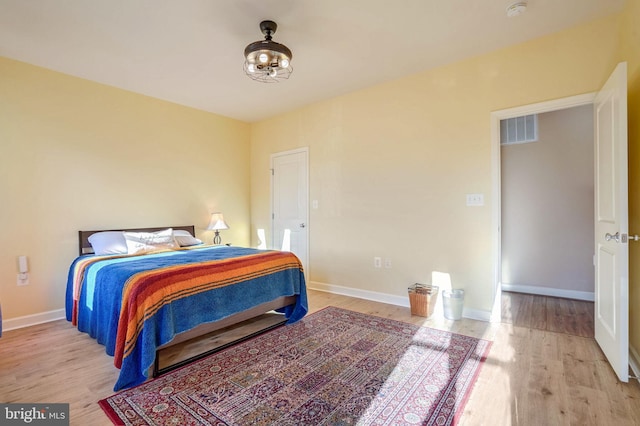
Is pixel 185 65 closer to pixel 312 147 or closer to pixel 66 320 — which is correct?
pixel 312 147

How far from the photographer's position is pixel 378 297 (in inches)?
152

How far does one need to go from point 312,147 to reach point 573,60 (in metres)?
2.96

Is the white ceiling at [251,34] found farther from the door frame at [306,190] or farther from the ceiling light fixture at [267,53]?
the door frame at [306,190]

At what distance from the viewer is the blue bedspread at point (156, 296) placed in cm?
200

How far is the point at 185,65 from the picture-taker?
10.4 feet

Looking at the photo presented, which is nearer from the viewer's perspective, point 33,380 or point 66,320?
point 33,380

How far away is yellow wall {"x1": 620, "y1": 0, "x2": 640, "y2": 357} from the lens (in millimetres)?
2057

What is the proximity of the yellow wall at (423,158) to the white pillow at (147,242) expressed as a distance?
191 cm

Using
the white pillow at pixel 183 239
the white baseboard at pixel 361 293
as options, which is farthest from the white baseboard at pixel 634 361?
the white pillow at pixel 183 239

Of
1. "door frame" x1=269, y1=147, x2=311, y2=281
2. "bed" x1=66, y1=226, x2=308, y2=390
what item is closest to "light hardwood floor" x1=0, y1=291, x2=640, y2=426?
"bed" x1=66, y1=226, x2=308, y2=390

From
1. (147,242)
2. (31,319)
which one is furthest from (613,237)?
(31,319)

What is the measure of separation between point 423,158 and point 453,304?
1.60 meters

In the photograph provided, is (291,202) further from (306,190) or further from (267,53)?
(267,53)

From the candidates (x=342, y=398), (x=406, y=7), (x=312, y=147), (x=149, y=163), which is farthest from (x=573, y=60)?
(x=149, y=163)
